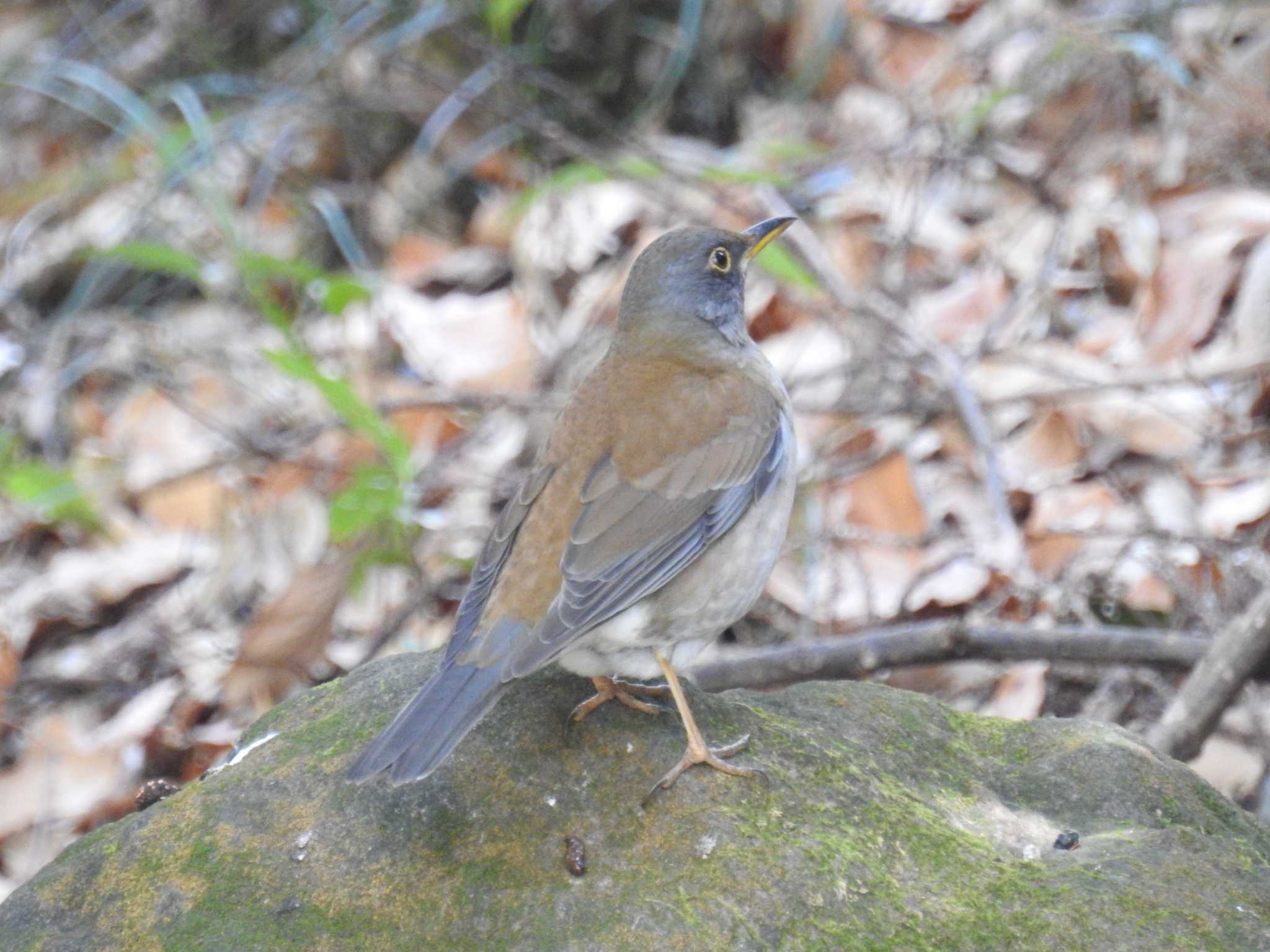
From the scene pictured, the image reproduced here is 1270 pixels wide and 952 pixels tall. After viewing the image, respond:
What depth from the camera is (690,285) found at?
4.11 meters

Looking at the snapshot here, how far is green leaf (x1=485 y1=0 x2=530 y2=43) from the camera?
6699mm

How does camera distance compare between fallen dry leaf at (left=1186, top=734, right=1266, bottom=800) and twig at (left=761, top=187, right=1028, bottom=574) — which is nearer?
fallen dry leaf at (left=1186, top=734, right=1266, bottom=800)

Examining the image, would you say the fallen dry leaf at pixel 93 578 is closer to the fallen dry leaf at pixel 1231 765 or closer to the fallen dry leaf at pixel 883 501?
the fallen dry leaf at pixel 883 501

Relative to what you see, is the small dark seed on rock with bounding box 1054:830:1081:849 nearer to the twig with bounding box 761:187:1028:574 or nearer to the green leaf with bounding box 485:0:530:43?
the twig with bounding box 761:187:1028:574

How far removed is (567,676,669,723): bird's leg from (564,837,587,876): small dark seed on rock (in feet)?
1.20

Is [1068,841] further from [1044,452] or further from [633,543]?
[1044,452]

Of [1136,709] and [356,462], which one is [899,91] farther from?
[1136,709]

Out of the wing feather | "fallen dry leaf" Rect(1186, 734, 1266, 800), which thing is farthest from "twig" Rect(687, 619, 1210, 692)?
the wing feather

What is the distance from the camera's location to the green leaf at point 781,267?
5934 mm

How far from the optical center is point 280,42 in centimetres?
872

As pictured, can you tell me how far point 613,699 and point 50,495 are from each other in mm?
3776

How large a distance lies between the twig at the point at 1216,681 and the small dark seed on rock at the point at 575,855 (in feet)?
5.97

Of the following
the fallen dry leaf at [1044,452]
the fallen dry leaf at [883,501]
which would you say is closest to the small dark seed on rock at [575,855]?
the fallen dry leaf at [883,501]

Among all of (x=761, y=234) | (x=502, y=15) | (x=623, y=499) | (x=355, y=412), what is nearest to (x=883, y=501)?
(x=761, y=234)
